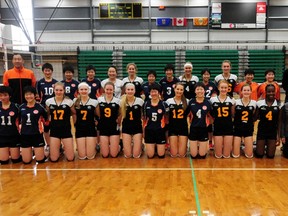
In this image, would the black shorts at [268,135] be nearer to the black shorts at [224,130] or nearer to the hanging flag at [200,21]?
the black shorts at [224,130]

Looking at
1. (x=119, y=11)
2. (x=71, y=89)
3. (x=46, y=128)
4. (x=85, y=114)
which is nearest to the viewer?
(x=85, y=114)

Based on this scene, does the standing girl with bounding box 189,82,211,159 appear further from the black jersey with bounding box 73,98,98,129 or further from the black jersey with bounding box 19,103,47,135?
the black jersey with bounding box 19,103,47,135

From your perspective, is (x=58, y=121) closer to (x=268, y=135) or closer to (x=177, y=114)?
(x=177, y=114)

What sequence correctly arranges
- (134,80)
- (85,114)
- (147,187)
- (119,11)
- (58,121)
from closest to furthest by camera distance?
1. (147,187)
2. (58,121)
3. (85,114)
4. (134,80)
5. (119,11)

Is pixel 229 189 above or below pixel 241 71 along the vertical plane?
below

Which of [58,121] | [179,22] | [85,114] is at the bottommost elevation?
[58,121]

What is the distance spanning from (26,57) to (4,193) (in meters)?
12.9

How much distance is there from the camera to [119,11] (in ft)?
51.2

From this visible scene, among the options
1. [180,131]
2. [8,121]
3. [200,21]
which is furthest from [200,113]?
[200,21]

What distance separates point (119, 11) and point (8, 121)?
1216cm

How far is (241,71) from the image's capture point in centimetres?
1473

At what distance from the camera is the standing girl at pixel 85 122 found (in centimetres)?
491

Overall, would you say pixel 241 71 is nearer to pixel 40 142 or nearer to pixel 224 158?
pixel 224 158

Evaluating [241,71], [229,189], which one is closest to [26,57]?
[241,71]
